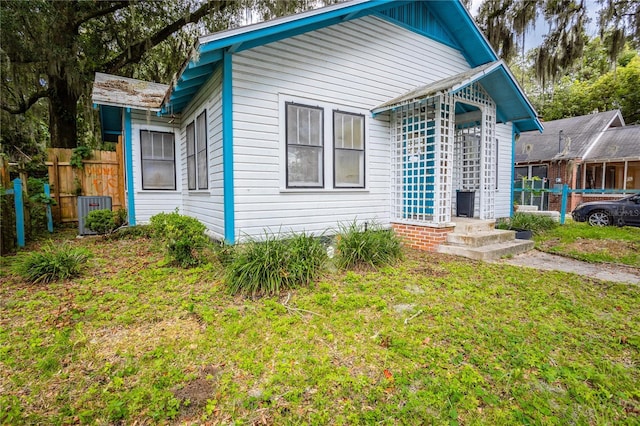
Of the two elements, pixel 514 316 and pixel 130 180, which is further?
pixel 130 180

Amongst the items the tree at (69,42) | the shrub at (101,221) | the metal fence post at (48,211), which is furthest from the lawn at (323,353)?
the tree at (69,42)

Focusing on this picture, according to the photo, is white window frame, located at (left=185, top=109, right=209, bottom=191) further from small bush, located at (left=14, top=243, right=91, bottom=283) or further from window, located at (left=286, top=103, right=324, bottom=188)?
small bush, located at (left=14, top=243, right=91, bottom=283)

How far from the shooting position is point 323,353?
98.6 inches

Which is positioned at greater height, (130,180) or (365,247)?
(130,180)

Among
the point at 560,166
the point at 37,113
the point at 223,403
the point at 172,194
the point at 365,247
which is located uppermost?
the point at 37,113

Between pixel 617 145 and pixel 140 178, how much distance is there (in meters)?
20.3

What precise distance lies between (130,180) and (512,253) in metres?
8.57

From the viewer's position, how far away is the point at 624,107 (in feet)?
68.9

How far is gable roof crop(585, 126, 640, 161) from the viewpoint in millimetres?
14336

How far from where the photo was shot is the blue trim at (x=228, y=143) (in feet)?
15.9

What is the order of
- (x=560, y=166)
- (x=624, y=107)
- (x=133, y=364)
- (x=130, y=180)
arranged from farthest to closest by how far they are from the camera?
(x=624, y=107)
(x=560, y=166)
(x=130, y=180)
(x=133, y=364)

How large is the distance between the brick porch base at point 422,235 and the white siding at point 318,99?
0.49 metres

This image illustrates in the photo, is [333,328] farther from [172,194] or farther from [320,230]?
[172,194]

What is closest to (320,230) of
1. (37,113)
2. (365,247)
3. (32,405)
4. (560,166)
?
(365,247)
